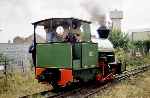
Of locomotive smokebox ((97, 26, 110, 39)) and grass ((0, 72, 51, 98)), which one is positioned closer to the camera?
grass ((0, 72, 51, 98))

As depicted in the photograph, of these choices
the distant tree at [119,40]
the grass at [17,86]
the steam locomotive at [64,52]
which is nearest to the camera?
the steam locomotive at [64,52]

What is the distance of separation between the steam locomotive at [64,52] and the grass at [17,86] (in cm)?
81

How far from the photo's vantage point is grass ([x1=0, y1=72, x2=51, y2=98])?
1294cm

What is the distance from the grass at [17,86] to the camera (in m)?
12.9

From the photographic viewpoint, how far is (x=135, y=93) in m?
12.5

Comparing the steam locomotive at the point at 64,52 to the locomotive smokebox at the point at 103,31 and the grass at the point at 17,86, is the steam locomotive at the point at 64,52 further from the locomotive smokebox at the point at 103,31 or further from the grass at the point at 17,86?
the locomotive smokebox at the point at 103,31

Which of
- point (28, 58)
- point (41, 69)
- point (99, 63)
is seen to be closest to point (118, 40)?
point (28, 58)

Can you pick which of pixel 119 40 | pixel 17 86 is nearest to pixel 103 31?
pixel 17 86

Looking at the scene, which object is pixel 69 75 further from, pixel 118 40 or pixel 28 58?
pixel 118 40

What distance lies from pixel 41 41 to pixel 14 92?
7.33 ft

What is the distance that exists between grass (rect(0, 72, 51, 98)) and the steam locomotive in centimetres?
81

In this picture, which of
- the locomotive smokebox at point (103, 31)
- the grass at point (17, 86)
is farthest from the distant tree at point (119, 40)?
the grass at point (17, 86)

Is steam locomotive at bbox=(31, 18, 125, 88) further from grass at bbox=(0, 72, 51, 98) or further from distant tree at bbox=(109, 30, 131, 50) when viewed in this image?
distant tree at bbox=(109, 30, 131, 50)

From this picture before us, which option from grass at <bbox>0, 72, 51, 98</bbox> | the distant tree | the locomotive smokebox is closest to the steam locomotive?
grass at <bbox>0, 72, 51, 98</bbox>
